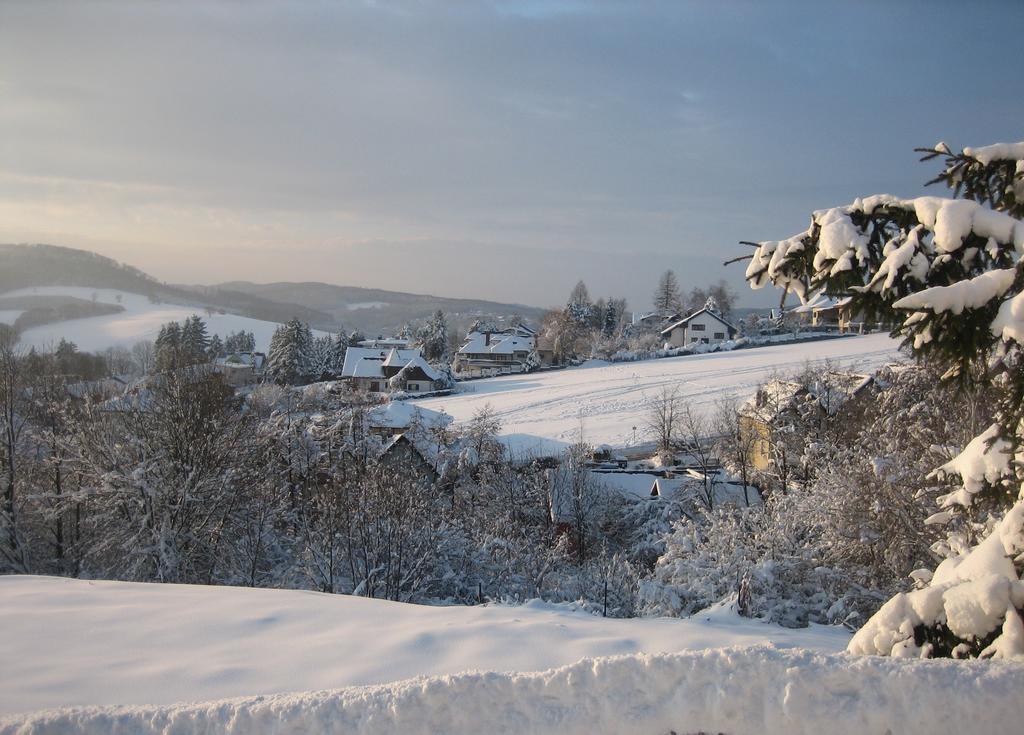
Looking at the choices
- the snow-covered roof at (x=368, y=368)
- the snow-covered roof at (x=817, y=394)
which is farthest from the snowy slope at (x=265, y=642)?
the snow-covered roof at (x=368, y=368)

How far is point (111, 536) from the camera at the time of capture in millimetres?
15562

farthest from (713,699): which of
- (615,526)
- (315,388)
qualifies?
(315,388)

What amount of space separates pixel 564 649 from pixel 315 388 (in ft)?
132

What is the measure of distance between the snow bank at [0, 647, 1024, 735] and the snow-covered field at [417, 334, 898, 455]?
3078cm

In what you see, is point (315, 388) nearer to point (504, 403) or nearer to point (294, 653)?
point (504, 403)

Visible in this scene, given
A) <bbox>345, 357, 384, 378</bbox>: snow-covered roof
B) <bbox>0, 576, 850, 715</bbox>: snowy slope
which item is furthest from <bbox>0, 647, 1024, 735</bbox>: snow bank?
<bbox>345, 357, 384, 378</bbox>: snow-covered roof

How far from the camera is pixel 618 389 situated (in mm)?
47656

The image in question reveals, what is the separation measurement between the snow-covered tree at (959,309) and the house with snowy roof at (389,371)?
2180 inches

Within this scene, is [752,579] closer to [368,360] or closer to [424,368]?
[424,368]

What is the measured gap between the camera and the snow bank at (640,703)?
9.91ft

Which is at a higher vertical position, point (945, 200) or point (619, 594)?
point (945, 200)

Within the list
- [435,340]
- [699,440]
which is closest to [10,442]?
[699,440]

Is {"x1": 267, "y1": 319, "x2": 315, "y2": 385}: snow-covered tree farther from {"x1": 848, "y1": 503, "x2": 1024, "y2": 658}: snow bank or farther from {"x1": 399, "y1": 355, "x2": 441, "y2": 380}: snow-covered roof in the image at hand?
{"x1": 848, "y1": 503, "x2": 1024, "y2": 658}: snow bank

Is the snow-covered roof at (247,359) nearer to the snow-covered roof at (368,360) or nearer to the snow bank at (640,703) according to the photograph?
the snow-covered roof at (368,360)
